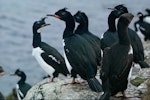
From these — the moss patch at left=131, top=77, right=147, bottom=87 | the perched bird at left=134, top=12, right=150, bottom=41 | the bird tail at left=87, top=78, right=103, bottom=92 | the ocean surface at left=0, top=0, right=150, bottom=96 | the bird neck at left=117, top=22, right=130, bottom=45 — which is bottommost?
the ocean surface at left=0, top=0, right=150, bottom=96

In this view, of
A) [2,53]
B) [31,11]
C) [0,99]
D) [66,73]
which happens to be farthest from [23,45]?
[66,73]

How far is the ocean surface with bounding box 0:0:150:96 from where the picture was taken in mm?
40281

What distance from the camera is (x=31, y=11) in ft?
193

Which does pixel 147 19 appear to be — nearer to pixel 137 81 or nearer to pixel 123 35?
pixel 137 81

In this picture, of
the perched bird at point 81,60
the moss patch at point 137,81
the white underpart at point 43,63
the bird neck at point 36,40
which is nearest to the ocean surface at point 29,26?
the bird neck at point 36,40

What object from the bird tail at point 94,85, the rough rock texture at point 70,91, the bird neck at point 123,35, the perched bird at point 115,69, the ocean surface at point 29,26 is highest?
the bird neck at point 123,35

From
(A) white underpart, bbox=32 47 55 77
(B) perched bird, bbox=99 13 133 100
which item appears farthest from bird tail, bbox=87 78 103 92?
(A) white underpart, bbox=32 47 55 77

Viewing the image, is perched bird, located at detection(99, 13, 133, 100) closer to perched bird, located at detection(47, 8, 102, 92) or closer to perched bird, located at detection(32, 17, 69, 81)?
perched bird, located at detection(47, 8, 102, 92)

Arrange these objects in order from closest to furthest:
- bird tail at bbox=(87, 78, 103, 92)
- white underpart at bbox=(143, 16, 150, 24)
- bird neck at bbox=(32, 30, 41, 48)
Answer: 1. bird tail at bbox=(87, 78, 103, 92)
2. bird neck at bbox=(32, 30, 41, 48)
3. white underpart at bbox=(143, 16, 150, 24)

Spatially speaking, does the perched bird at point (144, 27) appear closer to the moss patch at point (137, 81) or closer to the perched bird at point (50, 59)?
the perched bird at point (50, 59)

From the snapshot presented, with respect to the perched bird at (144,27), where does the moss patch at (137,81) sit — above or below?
above

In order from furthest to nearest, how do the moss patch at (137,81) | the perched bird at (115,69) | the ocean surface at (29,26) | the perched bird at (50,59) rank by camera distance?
the ocean surface at (29,26) < the perched bird at (50,59) < the moss patch at (137,81) < the perched bird at (115,69)

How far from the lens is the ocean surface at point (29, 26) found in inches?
1586

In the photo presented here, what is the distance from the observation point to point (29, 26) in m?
52.3
